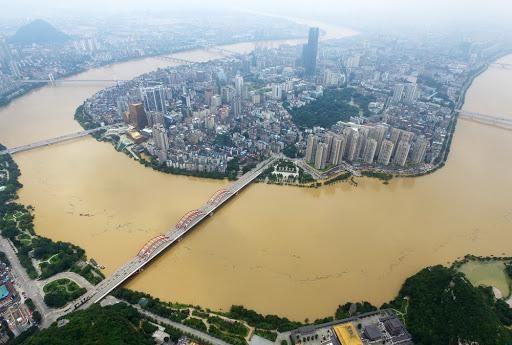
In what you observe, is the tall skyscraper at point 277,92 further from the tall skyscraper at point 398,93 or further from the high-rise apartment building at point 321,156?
the high-rise apartment building at point 321,156

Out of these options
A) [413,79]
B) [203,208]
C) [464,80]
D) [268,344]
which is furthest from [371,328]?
[464,80]

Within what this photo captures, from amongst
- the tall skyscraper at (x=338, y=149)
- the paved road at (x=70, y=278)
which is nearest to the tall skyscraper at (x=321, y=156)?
the tall skyscraper at (x=338, y=149)

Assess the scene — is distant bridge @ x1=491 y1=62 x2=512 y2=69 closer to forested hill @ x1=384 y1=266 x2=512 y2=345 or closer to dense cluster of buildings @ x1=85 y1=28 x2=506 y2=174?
dense cluster of buildings @ x1=85 y1=28 x2=506 y2=174

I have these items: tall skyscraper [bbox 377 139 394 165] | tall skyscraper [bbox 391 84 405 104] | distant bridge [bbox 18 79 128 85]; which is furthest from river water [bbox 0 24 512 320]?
distant bridge [bbox 18 79 128 85]

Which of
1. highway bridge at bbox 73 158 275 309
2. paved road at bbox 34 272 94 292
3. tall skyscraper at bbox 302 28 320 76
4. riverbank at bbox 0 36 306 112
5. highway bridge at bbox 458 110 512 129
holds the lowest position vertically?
riverbank at bbox 0 36 306 112

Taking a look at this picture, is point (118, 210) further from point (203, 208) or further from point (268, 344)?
point (268, 344)
